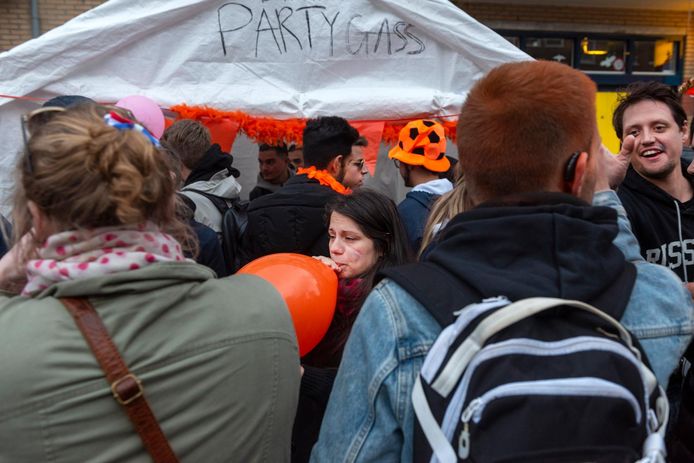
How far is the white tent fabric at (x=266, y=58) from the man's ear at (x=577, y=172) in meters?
2.92

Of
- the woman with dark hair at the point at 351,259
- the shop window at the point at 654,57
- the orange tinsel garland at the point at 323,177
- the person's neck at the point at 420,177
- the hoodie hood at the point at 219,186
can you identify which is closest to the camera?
the woman with dark hair at the point at 351,259

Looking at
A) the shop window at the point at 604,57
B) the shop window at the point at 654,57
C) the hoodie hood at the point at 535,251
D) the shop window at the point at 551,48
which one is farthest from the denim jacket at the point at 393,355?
the shop window at the point at 654,57

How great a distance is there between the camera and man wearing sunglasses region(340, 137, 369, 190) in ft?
12.0

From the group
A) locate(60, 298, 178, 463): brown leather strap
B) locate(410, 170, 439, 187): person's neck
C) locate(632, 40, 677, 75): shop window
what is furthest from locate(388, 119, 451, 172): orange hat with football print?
locate(632, 40, 677, 75): shop window

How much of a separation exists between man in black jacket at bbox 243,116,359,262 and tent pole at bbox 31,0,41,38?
6.46 metres

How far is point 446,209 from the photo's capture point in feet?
8.22

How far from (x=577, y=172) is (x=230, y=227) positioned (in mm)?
2382

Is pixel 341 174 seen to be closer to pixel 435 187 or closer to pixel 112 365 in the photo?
pixel 435 187

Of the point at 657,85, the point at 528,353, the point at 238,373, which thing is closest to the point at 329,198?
the point at 657,85

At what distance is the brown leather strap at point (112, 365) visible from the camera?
1074 mm

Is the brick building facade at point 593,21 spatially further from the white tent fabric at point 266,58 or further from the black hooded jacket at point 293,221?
the black hooded jacket at point 293,221

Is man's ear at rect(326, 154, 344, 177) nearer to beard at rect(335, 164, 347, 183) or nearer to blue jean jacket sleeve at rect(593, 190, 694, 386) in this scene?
beard at rect(335, 164, 347, 183)

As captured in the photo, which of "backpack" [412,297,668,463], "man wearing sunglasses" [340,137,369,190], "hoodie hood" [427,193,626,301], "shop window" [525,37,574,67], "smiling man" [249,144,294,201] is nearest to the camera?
"backpack" [412,297,668,463]

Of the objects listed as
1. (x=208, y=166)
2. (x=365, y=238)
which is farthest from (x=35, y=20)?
(x=365, y=238)
